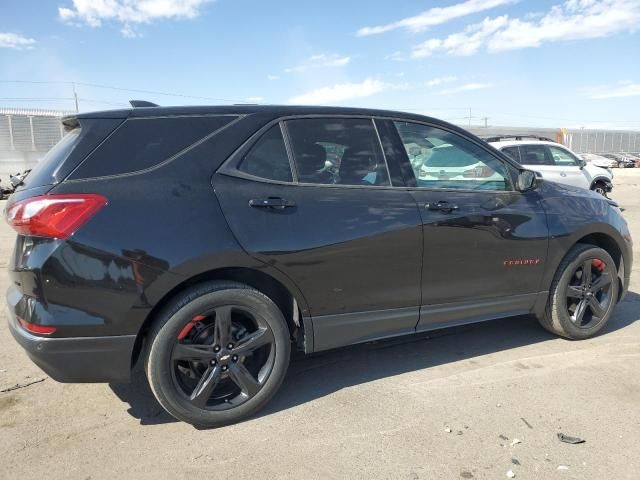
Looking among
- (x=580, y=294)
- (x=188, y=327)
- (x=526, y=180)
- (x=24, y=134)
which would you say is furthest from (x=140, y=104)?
(x=24, y=134)

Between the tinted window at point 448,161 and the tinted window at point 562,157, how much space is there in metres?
9.85

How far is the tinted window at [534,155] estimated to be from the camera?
39.8 ft

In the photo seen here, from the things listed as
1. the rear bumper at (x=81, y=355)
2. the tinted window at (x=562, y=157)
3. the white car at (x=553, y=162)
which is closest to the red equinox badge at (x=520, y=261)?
the rear bumper at (x=81, y=355)

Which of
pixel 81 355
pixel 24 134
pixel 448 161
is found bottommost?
pixel 81 355

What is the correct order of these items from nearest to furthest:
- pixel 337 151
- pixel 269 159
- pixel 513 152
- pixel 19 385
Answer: pixel 269 159 → pixel 337 151 → pixel 19 385 → pixel 513 152

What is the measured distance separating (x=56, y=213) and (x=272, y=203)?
3.68ft

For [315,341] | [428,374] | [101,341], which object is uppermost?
[101,341]

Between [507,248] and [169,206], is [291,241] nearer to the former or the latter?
[169,206]

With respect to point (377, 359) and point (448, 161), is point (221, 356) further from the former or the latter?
point (448, 161)

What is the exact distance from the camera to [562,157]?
1297 centimetres

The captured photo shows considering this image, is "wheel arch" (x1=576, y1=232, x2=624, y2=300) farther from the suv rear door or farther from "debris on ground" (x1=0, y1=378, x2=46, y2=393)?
"debris on ground" (x1=0, y1=378, x2=46, y2=393)

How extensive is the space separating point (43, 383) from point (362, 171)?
8.48 feet

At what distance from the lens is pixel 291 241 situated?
3004 mm

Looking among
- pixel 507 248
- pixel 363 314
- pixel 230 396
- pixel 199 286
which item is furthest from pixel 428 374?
pixel 199 286
